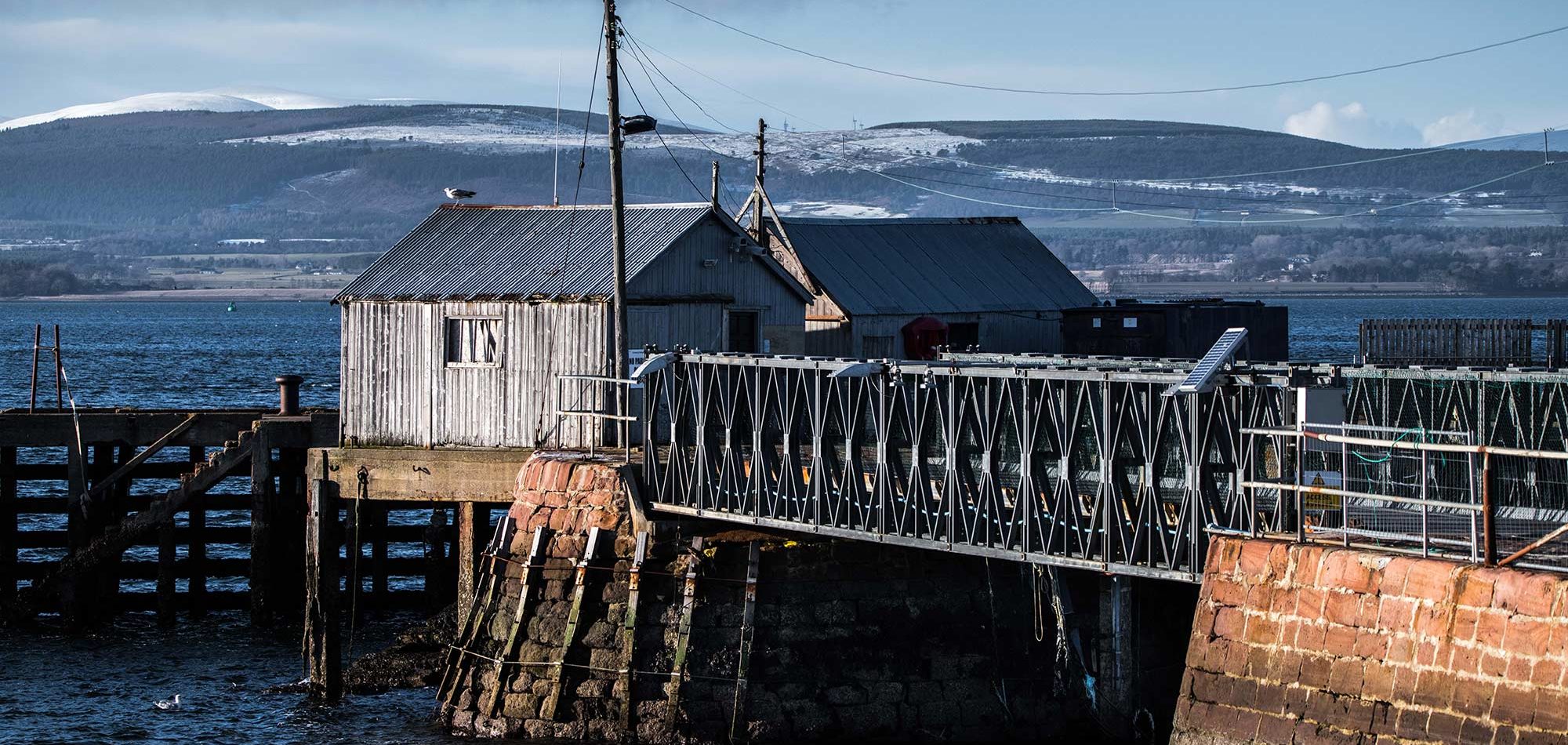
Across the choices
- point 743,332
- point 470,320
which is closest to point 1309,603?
point 470,320

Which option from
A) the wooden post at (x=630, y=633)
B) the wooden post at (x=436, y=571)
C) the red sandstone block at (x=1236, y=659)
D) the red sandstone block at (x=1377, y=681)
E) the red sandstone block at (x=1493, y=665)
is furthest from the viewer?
the wooden post at (x=436, y=571)

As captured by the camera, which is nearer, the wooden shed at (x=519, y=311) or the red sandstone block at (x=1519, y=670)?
the red sandstone block at (x=1519, y=670)

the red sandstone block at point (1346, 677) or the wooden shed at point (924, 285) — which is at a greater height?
the wooden shed at point (924, 285)

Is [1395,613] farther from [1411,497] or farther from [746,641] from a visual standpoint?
[746,641]

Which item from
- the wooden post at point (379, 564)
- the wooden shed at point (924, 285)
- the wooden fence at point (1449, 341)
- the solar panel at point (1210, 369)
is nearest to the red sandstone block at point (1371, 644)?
the solar panel at point (1210, 369)

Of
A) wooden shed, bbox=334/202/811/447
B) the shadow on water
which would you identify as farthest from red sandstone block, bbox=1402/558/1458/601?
wooden shed, bbox=334/202/811/447

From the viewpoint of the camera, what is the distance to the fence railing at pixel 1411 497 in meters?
17.1

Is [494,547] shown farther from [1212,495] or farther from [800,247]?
[800,247]

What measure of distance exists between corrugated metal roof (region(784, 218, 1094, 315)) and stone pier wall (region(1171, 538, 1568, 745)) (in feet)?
83.8

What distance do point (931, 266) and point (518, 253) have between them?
18265 mm

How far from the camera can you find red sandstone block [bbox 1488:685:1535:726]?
15.9 metres

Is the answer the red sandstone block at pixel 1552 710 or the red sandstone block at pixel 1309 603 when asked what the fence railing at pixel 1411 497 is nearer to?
the red sandstone block at pixel 1309 603

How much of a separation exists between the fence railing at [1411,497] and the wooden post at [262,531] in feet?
57.4

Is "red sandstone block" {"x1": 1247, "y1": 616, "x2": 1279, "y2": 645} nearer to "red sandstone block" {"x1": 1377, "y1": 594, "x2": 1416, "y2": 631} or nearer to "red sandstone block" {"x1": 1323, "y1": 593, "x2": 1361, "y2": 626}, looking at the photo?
"red sandstone block" {"x1": 1323, "y1": 593, "x2": 1361, "y2": 626}
